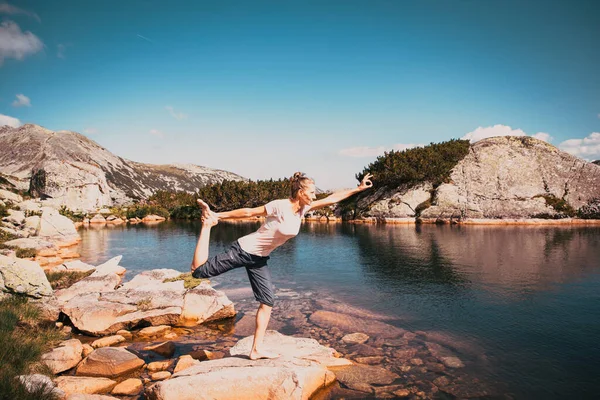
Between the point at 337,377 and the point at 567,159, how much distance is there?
79.7 metres

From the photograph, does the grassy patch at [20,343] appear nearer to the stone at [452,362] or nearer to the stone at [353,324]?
the stone at [353,324]

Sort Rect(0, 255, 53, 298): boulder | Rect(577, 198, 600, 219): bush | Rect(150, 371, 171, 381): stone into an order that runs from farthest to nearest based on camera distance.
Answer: Rect(577, 198, 600, 219): bush → Rect(0, 255, 53, 298): boulder → Rect(150, 371, 171, 381): stone

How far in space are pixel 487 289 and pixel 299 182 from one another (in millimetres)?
14730

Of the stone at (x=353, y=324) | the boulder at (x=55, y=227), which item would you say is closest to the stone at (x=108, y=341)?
the stone at (x=353, y=324)

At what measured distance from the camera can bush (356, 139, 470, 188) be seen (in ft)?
232

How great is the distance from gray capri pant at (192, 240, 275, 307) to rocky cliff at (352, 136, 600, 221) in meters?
64.4

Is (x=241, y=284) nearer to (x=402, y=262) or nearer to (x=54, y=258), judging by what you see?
(x=402, y=262)

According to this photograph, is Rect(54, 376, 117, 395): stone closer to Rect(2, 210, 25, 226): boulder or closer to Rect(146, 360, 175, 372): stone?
Rect(146, 360, 175, 372): stone

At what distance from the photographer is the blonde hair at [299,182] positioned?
6.47m

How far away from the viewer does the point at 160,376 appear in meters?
8.00

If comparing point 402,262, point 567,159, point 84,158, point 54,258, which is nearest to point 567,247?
point 402,262

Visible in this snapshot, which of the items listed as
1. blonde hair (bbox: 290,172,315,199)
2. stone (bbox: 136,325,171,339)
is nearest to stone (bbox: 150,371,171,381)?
stone (bbox: 136,325,171,339)

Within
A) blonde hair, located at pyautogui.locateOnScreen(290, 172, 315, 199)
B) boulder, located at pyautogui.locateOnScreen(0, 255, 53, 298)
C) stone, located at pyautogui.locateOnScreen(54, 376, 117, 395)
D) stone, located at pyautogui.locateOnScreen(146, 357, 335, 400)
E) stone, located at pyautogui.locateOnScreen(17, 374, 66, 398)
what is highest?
blonde hair, located at pyautogui.locateOnScreen(290, 172, 315, 199)

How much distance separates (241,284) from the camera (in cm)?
1947
